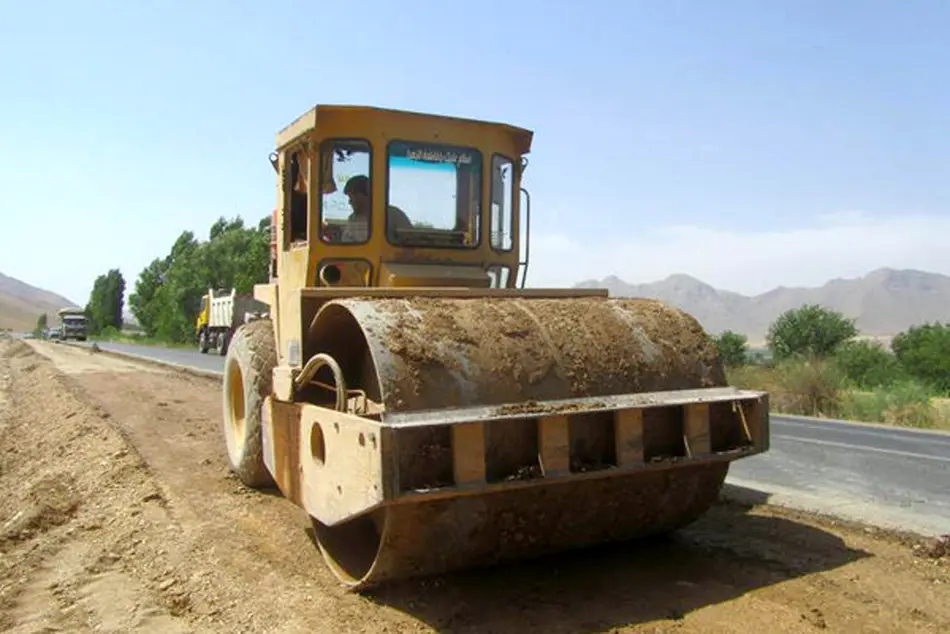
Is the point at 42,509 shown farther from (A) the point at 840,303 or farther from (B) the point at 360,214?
(A) the point at 840,303

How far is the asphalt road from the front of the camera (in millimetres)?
5777

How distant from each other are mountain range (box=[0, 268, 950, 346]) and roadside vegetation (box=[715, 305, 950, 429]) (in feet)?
333

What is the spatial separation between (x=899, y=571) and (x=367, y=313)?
10.1 ft

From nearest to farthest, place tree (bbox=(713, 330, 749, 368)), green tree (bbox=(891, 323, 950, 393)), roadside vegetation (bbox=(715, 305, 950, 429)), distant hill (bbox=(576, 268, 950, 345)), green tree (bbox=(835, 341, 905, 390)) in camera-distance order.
Answer: roadside vegetation (bbox=(715, 305, 950, 429))
green tree (bbox=(835, 341, 905, 390))
green tree (bbox=(891, 323, 950, 393))
tree (bbox=(713, 330, 749, 368))
distant hill (bbox=(576, 268, 950, 345))

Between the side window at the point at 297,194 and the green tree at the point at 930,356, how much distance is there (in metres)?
26.5

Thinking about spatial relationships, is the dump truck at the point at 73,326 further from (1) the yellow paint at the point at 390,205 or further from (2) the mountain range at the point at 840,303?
(2) the mountain range at the point at 840,303

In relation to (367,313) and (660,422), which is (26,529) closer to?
(367,313)

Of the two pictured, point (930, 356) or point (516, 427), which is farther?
point (930, 356)

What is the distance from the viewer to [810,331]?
38531mm

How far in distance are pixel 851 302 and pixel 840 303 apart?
80.3 inches

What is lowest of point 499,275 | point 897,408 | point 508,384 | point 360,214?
point 897,408

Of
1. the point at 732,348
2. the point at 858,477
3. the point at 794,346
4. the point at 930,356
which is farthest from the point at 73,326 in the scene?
the point at 858,477

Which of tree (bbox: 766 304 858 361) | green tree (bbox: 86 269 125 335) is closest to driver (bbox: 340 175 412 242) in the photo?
tree (bbox: 766 304 858 361)

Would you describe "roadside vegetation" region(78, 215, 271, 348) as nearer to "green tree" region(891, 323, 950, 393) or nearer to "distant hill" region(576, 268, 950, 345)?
"green tree" region(891, 323, 950, 393)
